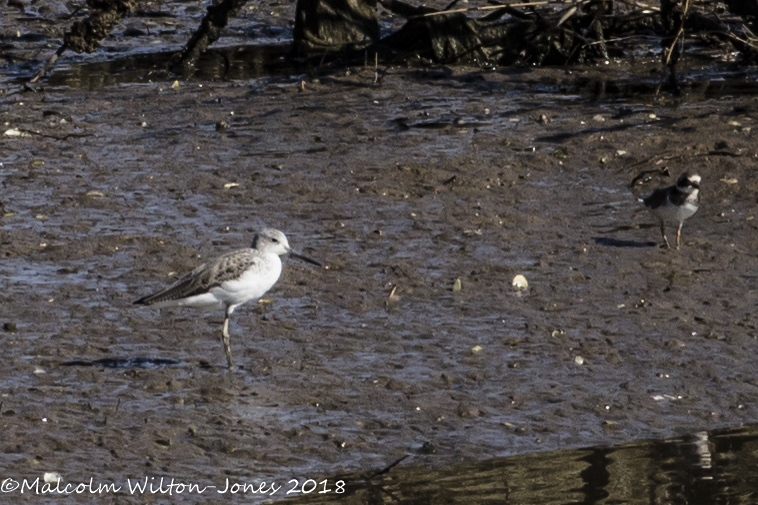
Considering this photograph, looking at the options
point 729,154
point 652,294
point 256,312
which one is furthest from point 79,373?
point 729,154

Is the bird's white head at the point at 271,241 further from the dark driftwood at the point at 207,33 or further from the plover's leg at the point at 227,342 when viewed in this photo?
the dark driftwood at the point at 207,33

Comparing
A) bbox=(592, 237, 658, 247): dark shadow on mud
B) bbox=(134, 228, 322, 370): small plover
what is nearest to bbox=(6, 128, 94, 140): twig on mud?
bbox=(134, 228, 322, 370): small plover


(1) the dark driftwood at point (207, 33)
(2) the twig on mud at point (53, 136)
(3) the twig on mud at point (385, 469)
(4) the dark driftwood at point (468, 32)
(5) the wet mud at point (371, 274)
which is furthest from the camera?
(1) the dark driftwood at point (207, 33)

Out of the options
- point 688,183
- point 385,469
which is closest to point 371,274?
point 688,183

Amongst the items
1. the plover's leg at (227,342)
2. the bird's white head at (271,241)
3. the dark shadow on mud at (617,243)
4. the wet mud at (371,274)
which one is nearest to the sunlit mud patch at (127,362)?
the wet mud at (371,274)

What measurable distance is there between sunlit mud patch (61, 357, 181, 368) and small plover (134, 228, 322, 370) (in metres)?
0.34

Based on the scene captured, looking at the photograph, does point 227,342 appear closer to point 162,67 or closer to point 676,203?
point 676,203

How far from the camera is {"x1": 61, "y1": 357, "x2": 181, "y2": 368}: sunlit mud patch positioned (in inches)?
298

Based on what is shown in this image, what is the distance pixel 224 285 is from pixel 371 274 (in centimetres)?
175

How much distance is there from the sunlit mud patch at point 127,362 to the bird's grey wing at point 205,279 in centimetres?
35

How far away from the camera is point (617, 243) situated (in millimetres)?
9633

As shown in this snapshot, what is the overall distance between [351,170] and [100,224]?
2416mm

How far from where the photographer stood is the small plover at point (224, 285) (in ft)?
25.0

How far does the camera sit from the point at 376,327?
8.20 meters
